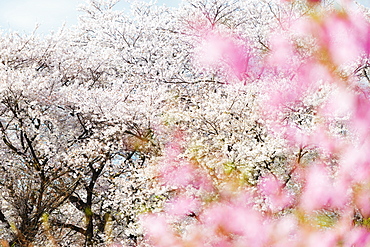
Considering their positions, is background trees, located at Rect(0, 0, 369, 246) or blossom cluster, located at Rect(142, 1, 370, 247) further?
background trees, located at Rect(0, 0, 369, 246)

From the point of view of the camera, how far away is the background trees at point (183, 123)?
22.5 feet

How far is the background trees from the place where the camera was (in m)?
6.86

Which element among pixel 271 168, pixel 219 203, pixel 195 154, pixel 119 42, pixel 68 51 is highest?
pixel 119 42

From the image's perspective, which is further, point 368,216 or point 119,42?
point 119,42

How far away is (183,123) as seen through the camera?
9.37 metres

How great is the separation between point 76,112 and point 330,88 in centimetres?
672

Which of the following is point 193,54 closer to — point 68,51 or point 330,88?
point 68,51

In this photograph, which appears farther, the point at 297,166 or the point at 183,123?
the point at 183,123

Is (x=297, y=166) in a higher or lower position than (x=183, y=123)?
lower

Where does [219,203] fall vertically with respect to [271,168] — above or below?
below

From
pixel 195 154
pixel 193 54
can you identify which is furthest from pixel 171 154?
pixel 193 54

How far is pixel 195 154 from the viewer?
7832 mm

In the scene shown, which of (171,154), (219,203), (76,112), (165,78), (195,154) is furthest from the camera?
(165,78)

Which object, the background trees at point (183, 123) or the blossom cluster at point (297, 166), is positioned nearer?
the blossom cluster at point (297, 166)
